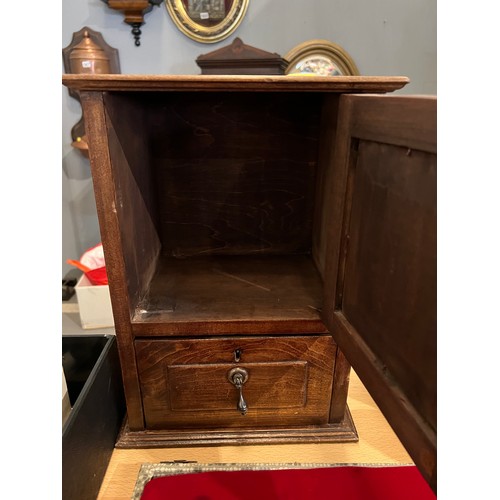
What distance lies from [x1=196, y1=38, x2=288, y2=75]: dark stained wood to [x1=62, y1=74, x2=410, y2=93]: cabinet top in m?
0.65

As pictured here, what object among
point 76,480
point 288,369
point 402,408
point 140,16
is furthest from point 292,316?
point 140,16

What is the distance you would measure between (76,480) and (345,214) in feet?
2.12

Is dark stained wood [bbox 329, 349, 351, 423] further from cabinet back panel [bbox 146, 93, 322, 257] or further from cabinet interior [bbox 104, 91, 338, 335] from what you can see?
cabinet back panel [bbox 146, 93, 322, 257]

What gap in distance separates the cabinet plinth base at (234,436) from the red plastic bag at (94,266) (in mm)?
494

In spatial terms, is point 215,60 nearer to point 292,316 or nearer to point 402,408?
point 292,316

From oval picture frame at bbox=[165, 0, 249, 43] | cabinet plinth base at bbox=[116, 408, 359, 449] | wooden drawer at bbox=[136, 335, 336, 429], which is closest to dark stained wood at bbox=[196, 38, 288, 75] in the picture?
oval picture frame at bbox=[165, 0, 249, 43]

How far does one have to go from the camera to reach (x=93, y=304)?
1.25m

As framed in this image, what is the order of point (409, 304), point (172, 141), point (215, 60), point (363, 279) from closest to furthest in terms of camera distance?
point (409, 304) → point (363, 279) → point (172, 141) → point (215, 60)

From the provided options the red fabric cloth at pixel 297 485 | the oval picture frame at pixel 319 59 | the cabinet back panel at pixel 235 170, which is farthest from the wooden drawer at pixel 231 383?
the oval picture frame at pixel 319 59

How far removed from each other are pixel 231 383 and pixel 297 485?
0.23 m

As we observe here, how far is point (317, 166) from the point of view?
110cm

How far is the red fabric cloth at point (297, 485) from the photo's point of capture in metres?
0.77

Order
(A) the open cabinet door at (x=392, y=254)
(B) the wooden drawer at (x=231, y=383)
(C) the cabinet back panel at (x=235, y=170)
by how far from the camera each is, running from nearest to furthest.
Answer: (A) the open cabinet door at (x=392, y=254)
(B) the wooden drawer at (x=231, y=383)
(C) the cabinet back panel at (x=235, y=170)

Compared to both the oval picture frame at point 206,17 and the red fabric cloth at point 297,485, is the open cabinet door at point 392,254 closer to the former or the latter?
the red fabric cloth at point 297,485
